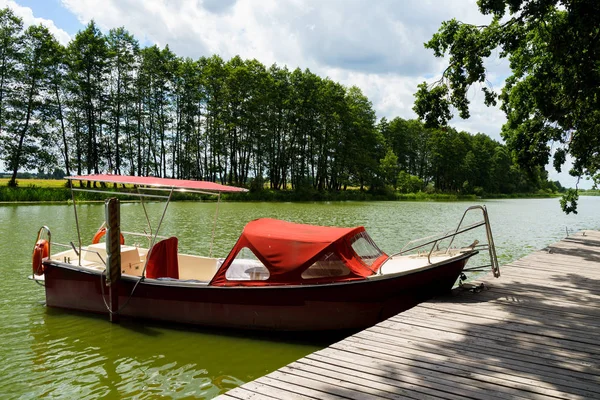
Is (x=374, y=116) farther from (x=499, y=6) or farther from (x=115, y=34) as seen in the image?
(x=499, y=6)

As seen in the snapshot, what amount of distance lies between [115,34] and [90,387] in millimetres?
57901

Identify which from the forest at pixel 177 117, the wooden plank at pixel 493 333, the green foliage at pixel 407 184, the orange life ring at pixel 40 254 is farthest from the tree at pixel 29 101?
the green foliage at pixel 407 184

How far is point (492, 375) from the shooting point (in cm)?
493

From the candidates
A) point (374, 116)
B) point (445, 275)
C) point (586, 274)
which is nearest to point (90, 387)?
point (445, 275)

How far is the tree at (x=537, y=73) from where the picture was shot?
10.9 meters

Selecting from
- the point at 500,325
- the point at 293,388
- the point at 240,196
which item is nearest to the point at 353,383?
the point at 293,388

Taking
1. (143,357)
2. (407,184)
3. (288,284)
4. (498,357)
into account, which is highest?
(407,184)

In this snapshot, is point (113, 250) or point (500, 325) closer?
point (500, 325)

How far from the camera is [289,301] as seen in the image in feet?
25.9

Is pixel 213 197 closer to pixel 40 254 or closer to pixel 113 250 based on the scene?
pixel 40 254

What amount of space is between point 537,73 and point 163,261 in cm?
1315

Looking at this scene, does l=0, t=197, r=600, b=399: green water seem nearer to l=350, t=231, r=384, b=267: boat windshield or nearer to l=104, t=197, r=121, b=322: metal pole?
l=104, t=197, r=121, b=322: metal pole

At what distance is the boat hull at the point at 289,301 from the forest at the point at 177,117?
47.4 meters

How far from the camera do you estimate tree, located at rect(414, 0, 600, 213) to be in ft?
35.7
